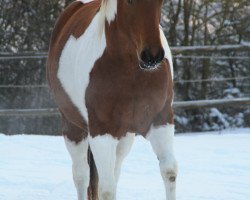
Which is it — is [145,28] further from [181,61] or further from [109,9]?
[181,61]

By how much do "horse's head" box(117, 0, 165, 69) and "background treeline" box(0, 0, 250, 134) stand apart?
6.15m

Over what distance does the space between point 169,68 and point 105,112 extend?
414 mm

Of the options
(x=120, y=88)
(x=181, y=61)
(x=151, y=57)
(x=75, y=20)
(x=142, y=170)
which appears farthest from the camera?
(x=181, y=61)

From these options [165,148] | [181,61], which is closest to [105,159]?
[165,148]

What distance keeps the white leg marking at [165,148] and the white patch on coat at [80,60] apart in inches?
14.2

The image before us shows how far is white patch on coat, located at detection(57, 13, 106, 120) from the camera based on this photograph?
2.92 meters

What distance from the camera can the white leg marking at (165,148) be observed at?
9.66ft

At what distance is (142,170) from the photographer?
5.03 m

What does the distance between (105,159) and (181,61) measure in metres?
6.81

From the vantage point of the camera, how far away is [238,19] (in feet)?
32.2

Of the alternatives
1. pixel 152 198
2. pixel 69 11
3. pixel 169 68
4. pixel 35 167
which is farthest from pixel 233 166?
pixel 169 68

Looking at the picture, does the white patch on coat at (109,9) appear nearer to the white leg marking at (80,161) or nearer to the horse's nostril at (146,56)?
the horse's nostril at (146,56)

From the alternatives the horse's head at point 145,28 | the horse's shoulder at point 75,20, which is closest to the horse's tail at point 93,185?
the horse's shoulder at point 75,20

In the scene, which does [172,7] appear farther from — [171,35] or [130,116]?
[130,116]
